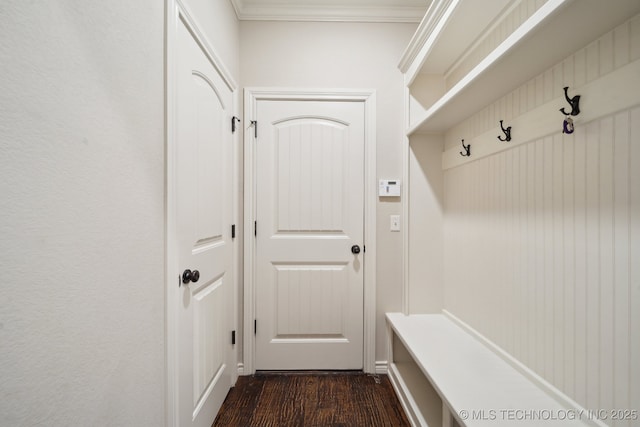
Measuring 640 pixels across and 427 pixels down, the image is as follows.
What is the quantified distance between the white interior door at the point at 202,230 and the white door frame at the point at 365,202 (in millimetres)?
179

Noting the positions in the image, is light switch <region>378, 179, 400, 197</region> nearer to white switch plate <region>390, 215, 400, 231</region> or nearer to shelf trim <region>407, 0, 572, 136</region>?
white switch plate <region>390, 215, 400, 231</region>

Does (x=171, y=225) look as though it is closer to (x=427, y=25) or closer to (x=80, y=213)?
(x=80, y=213)

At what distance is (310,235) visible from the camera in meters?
2.01

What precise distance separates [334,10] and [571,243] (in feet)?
6.64

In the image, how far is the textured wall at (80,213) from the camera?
0.53m

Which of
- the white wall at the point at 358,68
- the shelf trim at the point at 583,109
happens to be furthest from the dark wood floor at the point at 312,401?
the shelf trim at the point at 583,109

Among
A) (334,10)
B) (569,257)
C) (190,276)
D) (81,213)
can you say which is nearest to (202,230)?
(190,276)

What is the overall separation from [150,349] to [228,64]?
5.44 feet

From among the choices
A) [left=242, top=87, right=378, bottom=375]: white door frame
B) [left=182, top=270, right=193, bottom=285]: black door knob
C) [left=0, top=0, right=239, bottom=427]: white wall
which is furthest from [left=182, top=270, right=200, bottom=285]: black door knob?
[left=242, top=87, right=378, bottom=375]: white door frame

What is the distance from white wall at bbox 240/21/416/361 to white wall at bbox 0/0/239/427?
→ 1091 mm

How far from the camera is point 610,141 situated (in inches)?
34.0

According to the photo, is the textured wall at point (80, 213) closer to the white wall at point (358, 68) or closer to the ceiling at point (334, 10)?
the white wall at point (358, 68)

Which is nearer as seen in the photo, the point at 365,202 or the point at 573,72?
the point at 573,72

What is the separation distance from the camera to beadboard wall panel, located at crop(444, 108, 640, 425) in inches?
32.7
